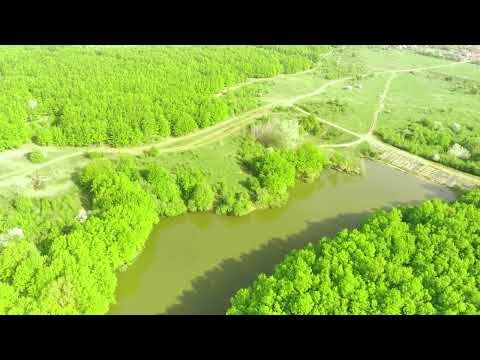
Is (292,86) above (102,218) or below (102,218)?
above

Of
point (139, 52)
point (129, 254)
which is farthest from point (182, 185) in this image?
point (139, 52)

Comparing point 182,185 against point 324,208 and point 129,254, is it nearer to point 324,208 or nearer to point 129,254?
point 129,254

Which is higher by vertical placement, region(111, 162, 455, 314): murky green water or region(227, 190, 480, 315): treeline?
region(227, 190, 480, 315): treeline

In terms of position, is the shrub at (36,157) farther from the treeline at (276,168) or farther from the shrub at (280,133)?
the shrub at (280,133)

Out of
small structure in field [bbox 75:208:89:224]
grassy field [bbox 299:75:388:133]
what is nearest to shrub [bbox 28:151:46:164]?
small structure in field [bbox 75:208:89:224]

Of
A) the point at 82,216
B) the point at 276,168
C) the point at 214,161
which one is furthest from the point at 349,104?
the point at 82,216

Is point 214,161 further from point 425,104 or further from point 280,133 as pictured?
point 425,104

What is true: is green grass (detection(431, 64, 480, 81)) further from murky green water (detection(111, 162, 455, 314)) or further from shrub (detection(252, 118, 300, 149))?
shrub (detection(252, 118, 300, 149))
